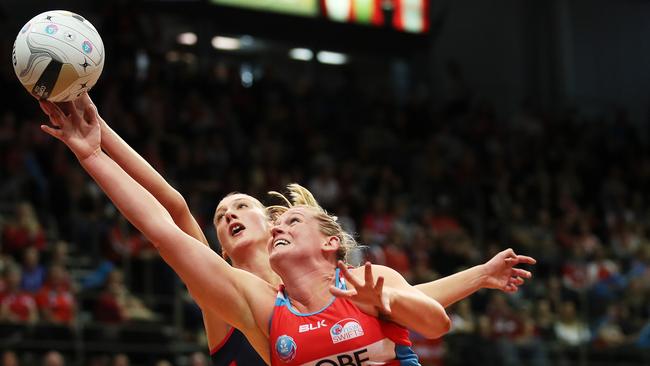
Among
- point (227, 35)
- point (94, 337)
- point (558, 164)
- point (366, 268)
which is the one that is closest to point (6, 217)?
point (94, 337)

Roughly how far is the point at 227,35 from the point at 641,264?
940cm

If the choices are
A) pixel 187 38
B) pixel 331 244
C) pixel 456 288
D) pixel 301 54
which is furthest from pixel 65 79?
pixel 301 54

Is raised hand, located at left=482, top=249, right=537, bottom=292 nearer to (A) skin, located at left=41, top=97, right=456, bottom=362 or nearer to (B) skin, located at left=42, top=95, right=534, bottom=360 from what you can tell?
(B) skin, located at left=42, top=95, right=534, bottom=360

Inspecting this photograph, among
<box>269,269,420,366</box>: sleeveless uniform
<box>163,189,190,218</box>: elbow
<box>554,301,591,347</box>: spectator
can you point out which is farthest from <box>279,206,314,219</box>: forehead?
<box>554,301,591,347</box>: spectator

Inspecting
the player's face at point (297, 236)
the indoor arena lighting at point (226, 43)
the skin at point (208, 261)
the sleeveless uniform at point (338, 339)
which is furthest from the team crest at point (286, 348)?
the indoor arena lighting at point (226, 43)

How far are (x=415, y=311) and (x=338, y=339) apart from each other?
323 mm

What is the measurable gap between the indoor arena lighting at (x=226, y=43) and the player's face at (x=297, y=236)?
720 inches

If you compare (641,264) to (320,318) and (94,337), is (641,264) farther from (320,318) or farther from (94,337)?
(320,318)

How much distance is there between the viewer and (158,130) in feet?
52.0

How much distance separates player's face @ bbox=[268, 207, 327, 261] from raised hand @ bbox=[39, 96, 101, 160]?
2.67 feet

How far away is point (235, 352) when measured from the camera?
5.02 metres

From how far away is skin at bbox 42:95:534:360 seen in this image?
456 centimetres

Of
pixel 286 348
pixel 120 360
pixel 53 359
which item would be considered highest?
pixel 286 348

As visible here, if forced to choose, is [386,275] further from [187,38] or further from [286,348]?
[187,38]
